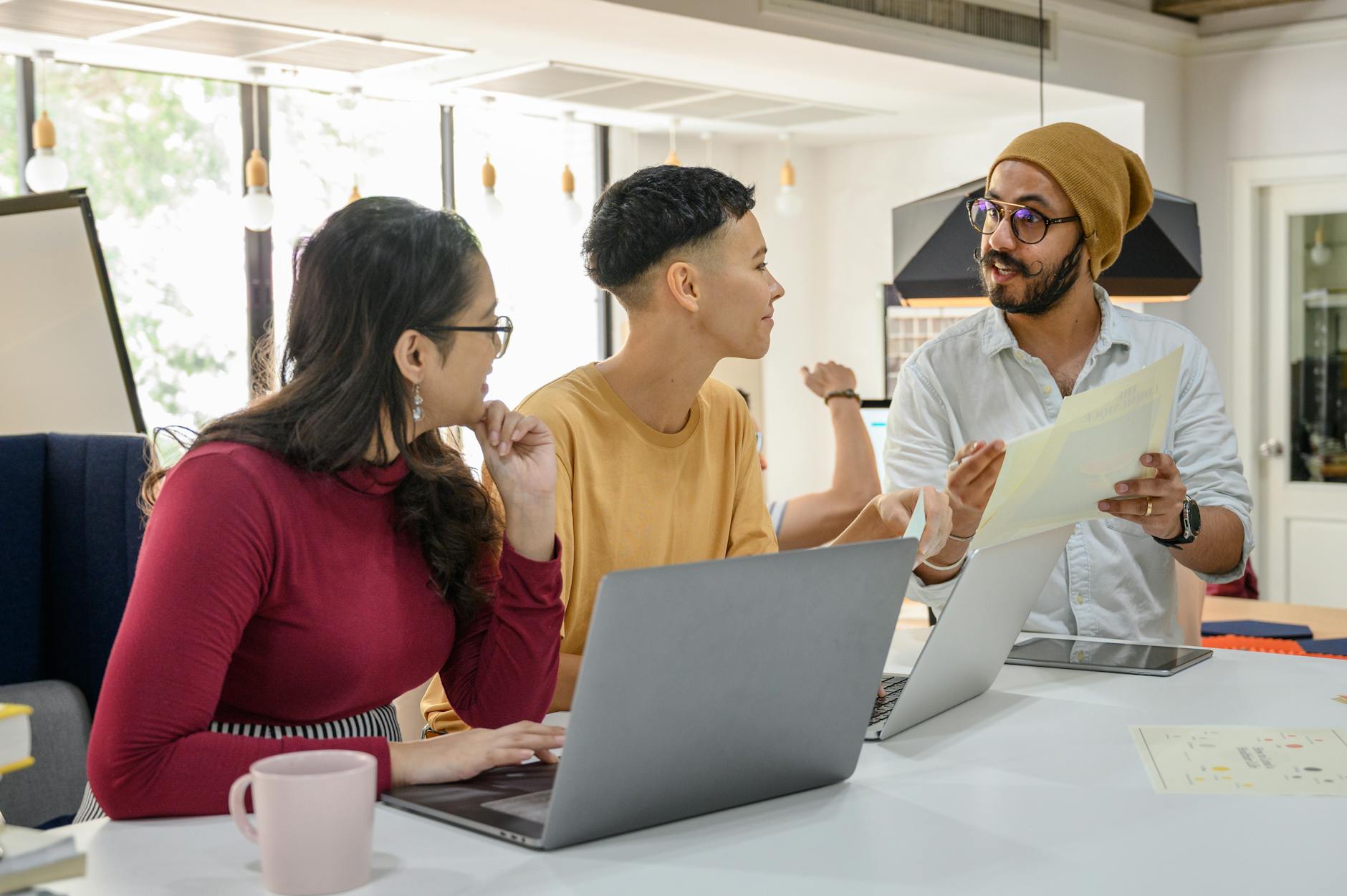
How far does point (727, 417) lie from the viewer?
195 centimetres

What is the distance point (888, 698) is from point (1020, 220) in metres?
0.81

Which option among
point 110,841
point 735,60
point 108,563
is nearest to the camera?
point 110,841

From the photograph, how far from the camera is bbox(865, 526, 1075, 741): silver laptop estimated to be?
1.36m

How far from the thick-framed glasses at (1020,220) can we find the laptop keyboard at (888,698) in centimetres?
70

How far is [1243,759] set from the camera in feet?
4.15

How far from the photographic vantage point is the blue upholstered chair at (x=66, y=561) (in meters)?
2.23

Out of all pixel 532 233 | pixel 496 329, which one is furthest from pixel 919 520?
pixel 532 233

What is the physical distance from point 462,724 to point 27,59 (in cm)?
482

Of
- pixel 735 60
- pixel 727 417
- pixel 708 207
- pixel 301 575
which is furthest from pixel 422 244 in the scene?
pixel 735 60

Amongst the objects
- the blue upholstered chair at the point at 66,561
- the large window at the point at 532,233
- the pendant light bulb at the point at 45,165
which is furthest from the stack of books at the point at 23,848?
the large window at the point at 532,233

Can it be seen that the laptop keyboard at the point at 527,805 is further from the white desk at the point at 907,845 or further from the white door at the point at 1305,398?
the white door at the point at 1305,398

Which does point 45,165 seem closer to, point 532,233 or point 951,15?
point 532,233

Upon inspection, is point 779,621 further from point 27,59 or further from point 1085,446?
point 27,59

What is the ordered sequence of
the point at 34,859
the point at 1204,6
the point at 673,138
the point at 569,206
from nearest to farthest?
the point at 34,859 < the point at 569,206 < the point at 1204,6 < the point at 673,138
